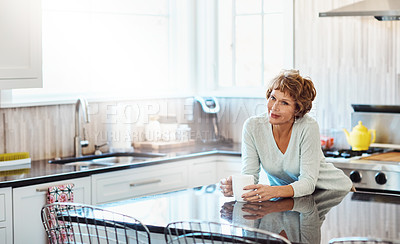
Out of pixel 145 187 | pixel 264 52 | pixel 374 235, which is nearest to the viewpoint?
pixel 374 235

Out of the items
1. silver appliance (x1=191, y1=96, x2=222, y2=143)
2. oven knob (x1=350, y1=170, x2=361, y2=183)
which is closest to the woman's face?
oven knob (x1=350, y1=170, x2=361, y2=183)

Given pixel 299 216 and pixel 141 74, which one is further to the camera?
pixel 141 74

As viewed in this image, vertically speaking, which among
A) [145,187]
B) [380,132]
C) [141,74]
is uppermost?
[141,74]

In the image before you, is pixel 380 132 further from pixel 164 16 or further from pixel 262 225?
pixel 262 225

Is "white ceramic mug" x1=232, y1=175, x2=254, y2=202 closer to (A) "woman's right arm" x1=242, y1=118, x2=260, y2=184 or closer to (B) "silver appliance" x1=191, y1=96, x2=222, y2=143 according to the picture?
(A) "woman's right arm" x1=242, y1=118, x2=260, y2=184

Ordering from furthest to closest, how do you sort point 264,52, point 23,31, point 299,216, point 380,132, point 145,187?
point 264,52
point 380,132
point 145,187
point 23,31
point 299,216

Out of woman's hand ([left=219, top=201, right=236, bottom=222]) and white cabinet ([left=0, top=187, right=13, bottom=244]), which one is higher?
woman's hand ([left=219, top=201, right=236, bottom=222])

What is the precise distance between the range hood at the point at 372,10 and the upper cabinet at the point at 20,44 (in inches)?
75.9

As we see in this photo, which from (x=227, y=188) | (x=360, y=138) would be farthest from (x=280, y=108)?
(x=360, y=138)

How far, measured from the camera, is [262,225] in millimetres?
2465

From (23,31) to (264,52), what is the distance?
6.92ft

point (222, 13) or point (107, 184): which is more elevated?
point (222, 13)

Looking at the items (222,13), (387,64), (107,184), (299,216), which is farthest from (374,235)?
(222,13)

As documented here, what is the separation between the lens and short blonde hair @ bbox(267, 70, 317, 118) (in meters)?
3.14
